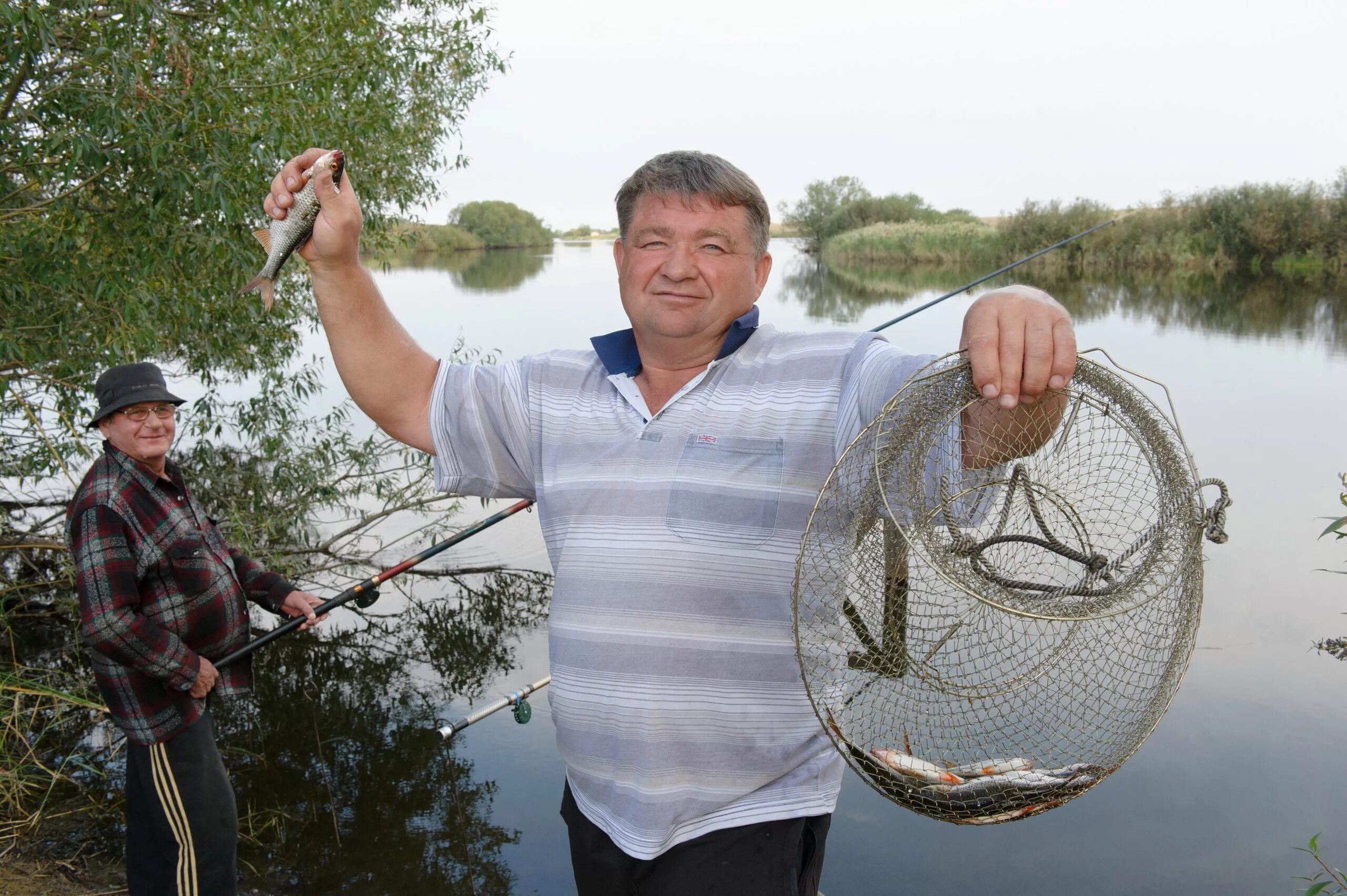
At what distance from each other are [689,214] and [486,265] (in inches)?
1684

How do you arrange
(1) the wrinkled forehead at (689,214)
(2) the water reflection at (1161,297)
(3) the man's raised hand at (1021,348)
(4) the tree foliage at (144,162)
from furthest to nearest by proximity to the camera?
1. (2) the water reflection at (1161,297)
2. (4) the tree foliage at (144,162)
3. (1) the wrinkled forehead at (689,214)
4. (3) the man's raised hand at (1021,348)

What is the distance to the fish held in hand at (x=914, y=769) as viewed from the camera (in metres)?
1.71

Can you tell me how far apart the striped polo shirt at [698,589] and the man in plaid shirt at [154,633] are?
1809mm

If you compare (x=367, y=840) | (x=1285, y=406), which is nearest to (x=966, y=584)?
(x=367, y=840)

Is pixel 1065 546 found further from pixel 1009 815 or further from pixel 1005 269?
pixel 1005 269

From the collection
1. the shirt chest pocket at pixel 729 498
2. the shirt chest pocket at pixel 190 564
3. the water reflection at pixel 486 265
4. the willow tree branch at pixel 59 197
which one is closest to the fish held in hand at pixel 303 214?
the shirt chest pocket at pixel 729 498

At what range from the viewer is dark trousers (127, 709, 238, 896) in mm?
3107

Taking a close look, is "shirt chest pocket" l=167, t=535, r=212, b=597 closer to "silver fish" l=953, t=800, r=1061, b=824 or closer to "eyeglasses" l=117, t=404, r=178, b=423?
"eyeglasses" l=117, t=404, r=178, b=423

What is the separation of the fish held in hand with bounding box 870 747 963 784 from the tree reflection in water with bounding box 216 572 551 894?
9.45 feet

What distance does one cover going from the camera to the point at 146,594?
3.17 metres

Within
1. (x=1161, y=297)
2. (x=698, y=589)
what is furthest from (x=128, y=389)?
(x=1161, y=297)

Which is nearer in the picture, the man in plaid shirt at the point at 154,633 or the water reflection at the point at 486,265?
the man in plaid shirt at the point at 154,633

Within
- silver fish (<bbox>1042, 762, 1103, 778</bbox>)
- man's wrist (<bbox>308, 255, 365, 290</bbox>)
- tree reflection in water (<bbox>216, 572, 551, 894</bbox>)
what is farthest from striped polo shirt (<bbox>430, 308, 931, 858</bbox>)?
tree reflection in water (<bbox>216, 572, 551, 894</bbox>)

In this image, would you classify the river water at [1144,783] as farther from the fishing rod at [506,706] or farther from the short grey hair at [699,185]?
the fishing rod at [506,706]
